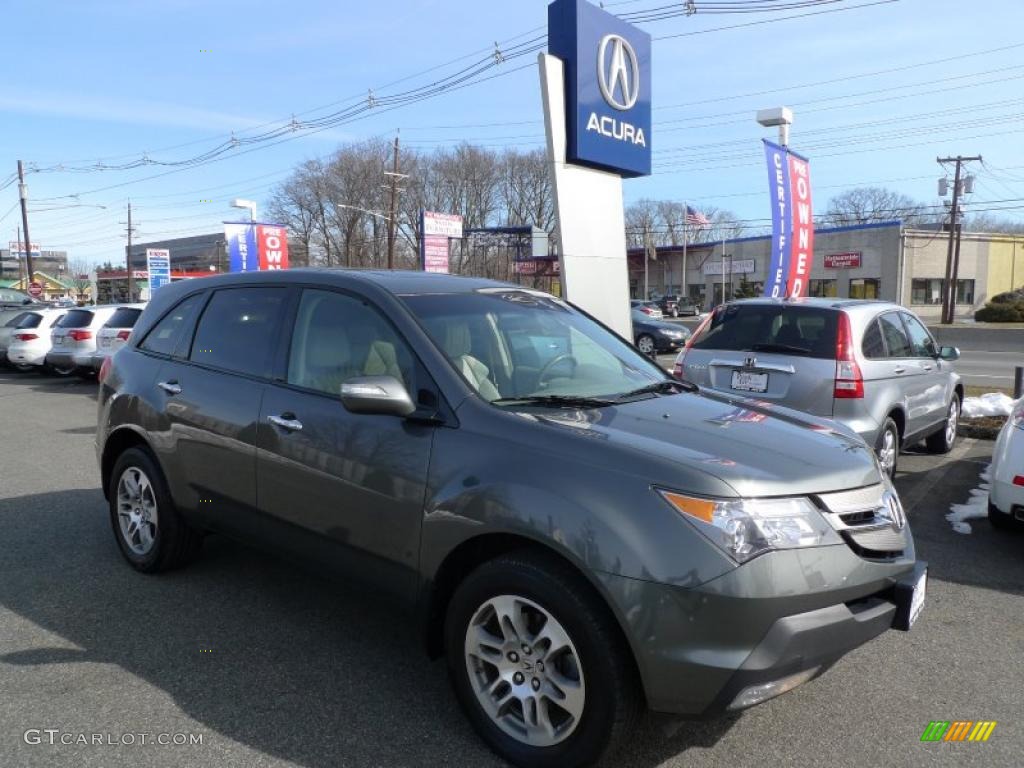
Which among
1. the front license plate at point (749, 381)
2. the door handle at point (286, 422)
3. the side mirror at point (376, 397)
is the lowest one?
the front license plate at point (749, 381)

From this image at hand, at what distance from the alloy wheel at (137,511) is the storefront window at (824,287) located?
58127 millimetres

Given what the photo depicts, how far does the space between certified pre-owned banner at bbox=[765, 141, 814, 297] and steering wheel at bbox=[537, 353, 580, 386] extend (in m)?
9.47

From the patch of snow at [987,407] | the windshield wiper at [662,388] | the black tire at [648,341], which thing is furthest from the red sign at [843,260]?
the windshield wiper at [662,388]

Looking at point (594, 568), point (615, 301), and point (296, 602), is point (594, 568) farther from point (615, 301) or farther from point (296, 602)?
point (615, 301)

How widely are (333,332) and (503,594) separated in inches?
61.7

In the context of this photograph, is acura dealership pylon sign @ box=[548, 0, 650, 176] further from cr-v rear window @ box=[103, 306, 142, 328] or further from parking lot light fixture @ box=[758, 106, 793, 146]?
cr-v rear window @ box=[103, 306, 142, 328]

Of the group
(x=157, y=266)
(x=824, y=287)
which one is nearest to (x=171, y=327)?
(x=157, y=266)

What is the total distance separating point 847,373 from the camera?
6141 millimetres

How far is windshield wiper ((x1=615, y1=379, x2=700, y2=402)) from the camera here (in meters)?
A: 3.47

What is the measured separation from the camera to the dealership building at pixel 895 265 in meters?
54.0

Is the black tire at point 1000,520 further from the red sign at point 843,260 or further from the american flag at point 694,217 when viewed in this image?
the red sign at point 843,260

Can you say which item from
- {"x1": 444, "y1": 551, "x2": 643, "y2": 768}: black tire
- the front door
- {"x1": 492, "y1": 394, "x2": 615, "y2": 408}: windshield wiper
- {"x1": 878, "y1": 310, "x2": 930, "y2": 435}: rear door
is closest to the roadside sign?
{"x1": 878, "y1": 310, "x2": 930, "y2": 435}: rear door

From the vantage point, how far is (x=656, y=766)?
2.74 metres

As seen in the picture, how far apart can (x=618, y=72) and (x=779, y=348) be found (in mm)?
4157
